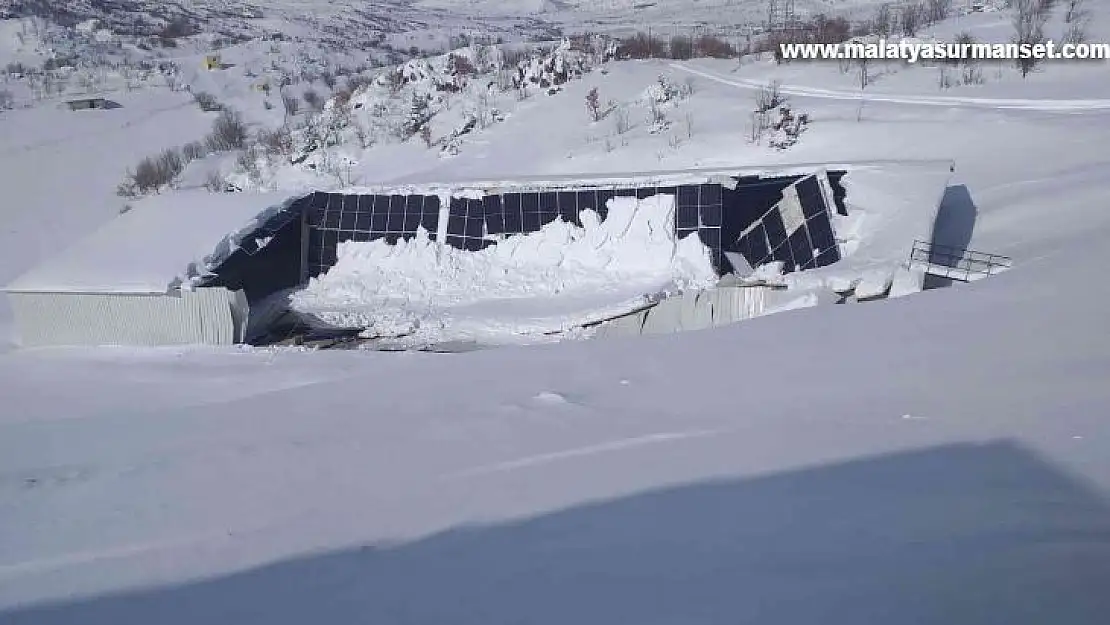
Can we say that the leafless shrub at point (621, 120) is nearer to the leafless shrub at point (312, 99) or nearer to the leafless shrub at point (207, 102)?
the leafless shrub at point (312, 99)

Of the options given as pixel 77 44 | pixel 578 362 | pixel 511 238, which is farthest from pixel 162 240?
pixel 77 44

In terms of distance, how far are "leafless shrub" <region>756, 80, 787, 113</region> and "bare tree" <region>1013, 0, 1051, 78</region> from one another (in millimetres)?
7211

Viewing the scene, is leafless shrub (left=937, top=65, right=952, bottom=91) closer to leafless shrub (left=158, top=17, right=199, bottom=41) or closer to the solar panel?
the solar panel

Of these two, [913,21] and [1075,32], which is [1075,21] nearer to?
[1075,32]

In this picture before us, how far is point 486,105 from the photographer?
2955cm

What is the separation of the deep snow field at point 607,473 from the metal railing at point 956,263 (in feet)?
2.27

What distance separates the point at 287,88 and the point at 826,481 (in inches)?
1969

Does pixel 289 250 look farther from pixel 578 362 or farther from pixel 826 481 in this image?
pixel 826 481

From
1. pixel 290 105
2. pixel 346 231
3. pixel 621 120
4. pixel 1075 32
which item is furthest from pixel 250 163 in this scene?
pixel 1075 32

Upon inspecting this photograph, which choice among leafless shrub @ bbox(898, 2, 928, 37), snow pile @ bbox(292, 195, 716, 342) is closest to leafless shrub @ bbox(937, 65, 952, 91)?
leafless shrub @ bbox(898, 2, 928, 37)

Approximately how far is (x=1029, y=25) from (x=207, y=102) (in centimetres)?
4034

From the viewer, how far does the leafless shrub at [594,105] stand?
26.3 meters

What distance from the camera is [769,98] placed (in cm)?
2384

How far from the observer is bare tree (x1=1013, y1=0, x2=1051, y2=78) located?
2391cm
